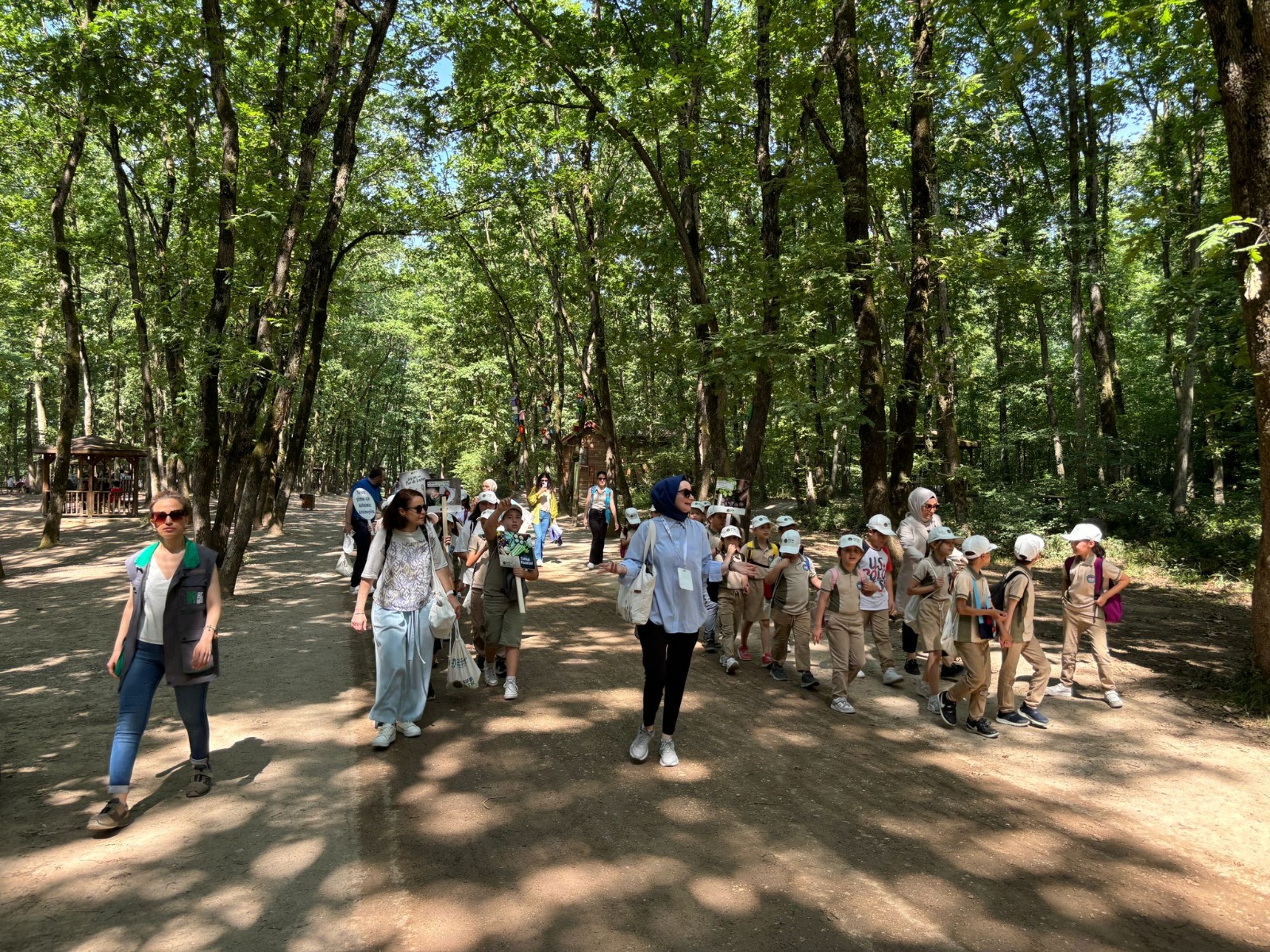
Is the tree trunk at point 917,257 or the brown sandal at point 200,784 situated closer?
the brown sandal at point 200,784

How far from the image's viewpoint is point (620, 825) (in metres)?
4.36

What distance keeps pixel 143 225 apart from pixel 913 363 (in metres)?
23.8

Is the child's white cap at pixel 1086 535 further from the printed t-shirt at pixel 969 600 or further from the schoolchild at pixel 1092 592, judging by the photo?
the printed t-shirt at pixel 969 600

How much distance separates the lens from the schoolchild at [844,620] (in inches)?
269

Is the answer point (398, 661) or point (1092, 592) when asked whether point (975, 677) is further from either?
point (398, 661)

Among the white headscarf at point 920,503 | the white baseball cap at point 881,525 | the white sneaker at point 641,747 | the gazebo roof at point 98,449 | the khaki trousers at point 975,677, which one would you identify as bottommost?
the white sneaker at point 641,747

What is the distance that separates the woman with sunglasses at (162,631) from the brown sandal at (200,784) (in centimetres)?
34

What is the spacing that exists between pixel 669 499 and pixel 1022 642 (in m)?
3.50

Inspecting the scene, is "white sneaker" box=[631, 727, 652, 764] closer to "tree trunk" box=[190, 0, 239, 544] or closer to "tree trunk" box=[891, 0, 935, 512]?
"tree trunk" box=[891, 0, 935, 512]

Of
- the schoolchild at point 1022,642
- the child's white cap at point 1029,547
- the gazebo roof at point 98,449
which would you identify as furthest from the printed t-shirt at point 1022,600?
the gazebo roof at point 98,449

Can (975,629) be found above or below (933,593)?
below

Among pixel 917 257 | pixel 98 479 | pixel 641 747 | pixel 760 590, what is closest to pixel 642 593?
pixel 641 747

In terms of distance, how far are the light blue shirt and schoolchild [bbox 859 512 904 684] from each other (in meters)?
2.42

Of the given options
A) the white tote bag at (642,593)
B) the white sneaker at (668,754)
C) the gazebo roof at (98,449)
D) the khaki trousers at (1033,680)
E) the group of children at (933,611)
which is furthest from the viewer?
the gazebo roof at (98,449)
